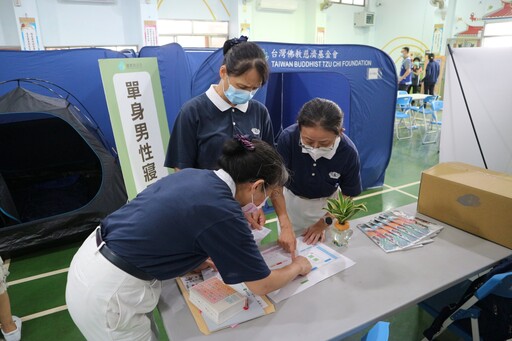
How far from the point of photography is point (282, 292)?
124 centimetres

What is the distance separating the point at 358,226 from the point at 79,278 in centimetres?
128

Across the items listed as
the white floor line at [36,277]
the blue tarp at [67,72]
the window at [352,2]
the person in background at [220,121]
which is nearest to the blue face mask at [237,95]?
the person in background at [220,121]

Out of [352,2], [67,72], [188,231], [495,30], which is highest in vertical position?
[352,2]

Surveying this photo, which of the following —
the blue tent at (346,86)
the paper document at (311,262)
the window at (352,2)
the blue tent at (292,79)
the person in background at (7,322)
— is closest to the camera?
the paper document at (311,262)

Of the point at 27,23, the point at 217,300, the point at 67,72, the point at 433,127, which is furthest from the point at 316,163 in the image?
the point at 27,23

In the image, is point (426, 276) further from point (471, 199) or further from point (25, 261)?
point (25, 261)

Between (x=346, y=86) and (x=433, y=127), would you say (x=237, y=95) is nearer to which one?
(x=346, y=86)

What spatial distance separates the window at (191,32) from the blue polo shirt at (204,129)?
7848 mm

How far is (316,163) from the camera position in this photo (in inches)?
69.1

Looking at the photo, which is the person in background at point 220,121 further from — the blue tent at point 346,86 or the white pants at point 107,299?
the blue tent at point 346,86

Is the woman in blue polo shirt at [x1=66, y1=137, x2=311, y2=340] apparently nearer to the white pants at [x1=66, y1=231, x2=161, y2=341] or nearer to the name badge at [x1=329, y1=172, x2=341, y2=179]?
the white pants at [x1=66, y1=231, x2=161, y2=341]

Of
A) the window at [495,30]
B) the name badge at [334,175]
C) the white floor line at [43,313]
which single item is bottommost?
the white floor line at [43,313]

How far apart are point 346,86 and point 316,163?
7.25 feet

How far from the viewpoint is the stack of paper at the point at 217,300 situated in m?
1.11
